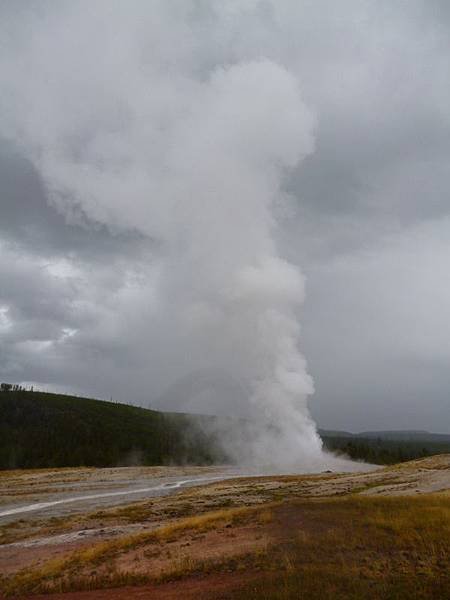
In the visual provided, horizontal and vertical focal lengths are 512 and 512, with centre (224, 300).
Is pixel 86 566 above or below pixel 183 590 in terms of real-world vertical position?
above

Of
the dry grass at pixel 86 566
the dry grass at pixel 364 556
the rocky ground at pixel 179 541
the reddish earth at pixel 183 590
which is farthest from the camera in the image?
the dry grass at pixel 86 566

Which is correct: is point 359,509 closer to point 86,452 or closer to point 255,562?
point 255,562

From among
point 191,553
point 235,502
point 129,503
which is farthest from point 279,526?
A: point 129,503

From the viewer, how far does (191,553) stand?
23.4 m

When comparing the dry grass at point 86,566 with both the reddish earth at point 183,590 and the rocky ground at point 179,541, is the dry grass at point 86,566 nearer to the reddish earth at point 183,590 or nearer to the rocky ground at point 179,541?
the rocky ground at point 179,541

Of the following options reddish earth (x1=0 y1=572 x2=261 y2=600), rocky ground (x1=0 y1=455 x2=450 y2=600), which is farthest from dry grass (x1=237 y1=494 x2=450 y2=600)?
reddish earth (x1=0 y1=572 x2=261 y2=600)

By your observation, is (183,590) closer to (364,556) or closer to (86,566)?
(86,566)

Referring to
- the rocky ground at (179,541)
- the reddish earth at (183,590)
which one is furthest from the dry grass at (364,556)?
the reddish earth at (183,590)

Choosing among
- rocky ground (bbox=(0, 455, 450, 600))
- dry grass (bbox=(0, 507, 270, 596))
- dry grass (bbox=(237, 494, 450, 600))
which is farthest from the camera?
dry grass (bbox=(0, 507, 270, 596))

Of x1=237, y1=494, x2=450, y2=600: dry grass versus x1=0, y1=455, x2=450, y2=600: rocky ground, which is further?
x1=0, y1=455, x2=450, y2=600: rocky ground

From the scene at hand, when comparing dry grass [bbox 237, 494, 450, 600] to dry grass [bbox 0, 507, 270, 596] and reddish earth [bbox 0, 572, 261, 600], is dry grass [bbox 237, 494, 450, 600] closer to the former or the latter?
reddish earth [bbox 0, 572, 261, 600]

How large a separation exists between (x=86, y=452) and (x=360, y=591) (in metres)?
154

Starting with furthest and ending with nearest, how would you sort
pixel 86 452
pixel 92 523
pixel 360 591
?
pixel 86 452
pixel 92 523
pixel 360 591

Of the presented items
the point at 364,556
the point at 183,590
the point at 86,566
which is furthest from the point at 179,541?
the point at 364,556
